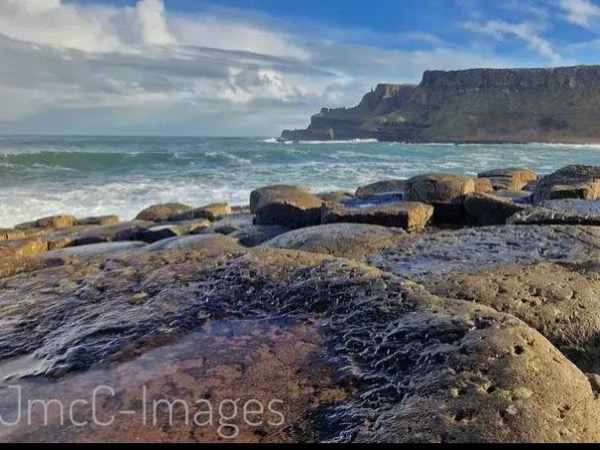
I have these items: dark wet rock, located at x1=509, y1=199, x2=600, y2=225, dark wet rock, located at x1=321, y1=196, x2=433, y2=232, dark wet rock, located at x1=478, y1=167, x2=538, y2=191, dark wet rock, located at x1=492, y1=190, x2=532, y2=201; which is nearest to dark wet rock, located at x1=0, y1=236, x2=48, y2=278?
dark wet rock, located at x1=321, y1=196, x2=433, y2=232

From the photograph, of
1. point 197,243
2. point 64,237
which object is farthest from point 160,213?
point 197,243

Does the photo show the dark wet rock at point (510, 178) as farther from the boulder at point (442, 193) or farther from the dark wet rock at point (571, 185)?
the boulder at point (442, 193)

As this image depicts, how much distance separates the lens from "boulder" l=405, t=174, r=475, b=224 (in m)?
7.69

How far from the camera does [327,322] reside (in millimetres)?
2760

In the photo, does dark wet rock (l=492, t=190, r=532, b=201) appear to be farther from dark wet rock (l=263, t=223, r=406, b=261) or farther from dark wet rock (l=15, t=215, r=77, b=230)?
dark wet rock (l=15, t=215, r=77, b=230)

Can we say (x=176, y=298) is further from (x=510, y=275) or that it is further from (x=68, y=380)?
(x=510, y=275)

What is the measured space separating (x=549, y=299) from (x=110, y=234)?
7848 millimetres

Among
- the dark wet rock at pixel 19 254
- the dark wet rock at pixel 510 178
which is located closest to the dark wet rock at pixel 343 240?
the dark wet rock at pixel 19 254

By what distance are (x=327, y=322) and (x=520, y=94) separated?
96110mm

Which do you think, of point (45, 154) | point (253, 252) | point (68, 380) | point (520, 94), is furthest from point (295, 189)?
point (520, 94)

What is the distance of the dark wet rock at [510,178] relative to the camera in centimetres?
1267

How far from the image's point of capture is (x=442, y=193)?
7.93 meters

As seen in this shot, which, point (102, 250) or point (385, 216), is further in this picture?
point (102, 250)

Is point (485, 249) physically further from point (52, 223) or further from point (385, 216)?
point (52, 223)
